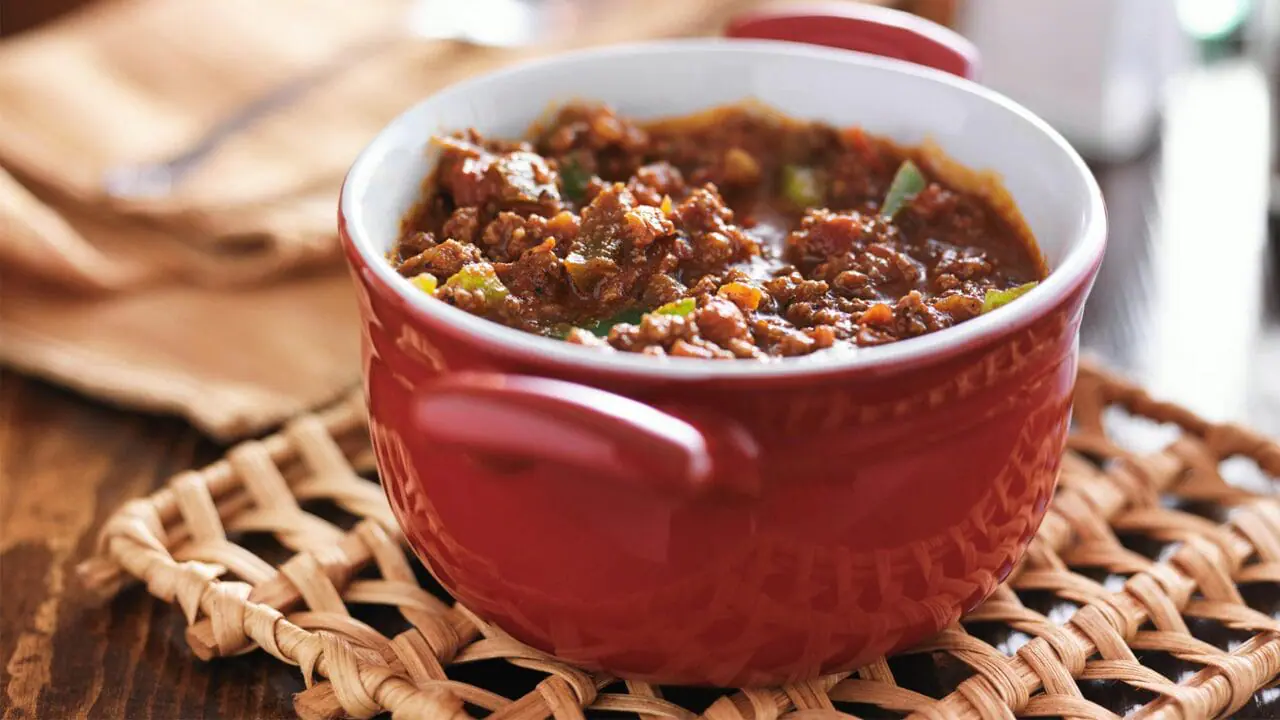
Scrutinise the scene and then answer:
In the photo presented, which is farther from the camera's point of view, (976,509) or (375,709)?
(375,709)

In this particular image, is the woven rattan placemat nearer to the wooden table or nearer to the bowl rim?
the wooden table

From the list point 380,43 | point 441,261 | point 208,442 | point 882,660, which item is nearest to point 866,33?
point 441,261

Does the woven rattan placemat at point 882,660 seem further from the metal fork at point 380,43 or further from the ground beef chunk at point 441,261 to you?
the metal fork at point 380,43

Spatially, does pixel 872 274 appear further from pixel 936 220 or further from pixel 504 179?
pixel 504 179

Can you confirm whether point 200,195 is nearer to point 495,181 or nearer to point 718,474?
point 495,181

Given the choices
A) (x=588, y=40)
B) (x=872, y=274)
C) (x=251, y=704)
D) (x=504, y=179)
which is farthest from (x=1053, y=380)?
(x=588, y=40)

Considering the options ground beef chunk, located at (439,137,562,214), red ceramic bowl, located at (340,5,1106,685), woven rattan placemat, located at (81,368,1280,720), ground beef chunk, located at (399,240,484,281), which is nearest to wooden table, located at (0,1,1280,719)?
woven rattan placemat, located at (81,368,1280,720)
